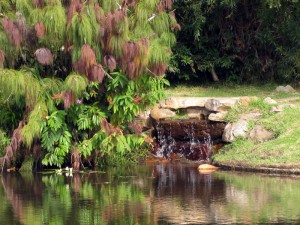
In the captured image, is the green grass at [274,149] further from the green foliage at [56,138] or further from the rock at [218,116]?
the green foliage at [56,138]

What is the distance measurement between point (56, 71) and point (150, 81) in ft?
6.72

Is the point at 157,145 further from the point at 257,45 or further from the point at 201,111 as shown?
the point at 257,45

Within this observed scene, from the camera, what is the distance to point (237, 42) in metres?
24.5

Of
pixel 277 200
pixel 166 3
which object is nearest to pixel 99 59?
pixel 166 3

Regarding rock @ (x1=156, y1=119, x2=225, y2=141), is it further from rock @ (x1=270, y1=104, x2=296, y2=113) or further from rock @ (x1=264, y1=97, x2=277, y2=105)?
rock @ (x1=264, y1=97, x2=277, y2=105)

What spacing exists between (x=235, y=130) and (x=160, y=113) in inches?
88.3

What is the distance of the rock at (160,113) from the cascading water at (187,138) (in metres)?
0.15

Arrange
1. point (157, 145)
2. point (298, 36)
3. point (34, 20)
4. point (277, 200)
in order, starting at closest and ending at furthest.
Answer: point (277, 200), point (34, 20), point (157, 145), point (298, 36)

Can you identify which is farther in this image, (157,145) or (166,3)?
(157,145)

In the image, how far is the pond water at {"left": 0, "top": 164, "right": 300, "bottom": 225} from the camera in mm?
12305

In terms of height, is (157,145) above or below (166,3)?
below

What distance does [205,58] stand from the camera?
80.3 ft

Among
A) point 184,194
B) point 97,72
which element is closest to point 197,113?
point 97,72

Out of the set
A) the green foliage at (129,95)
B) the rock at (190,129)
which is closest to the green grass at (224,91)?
the rock at (190,129)
